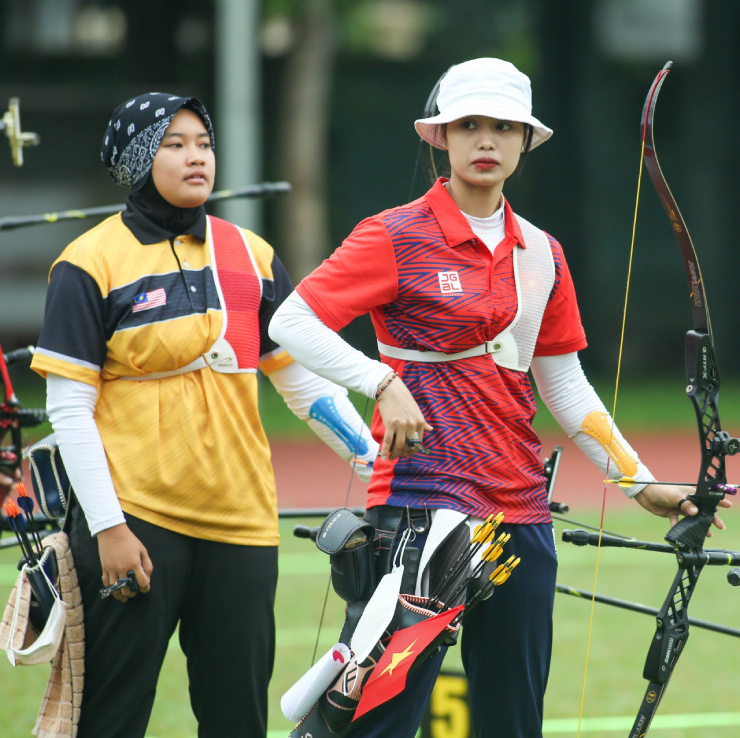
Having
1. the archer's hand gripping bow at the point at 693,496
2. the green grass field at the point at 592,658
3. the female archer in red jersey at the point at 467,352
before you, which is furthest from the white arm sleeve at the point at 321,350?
the green grass field at the point at 592,658

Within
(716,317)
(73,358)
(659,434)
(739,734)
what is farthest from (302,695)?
(716,317)

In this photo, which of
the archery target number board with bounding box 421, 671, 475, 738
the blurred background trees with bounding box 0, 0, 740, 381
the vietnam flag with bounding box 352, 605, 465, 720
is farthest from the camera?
the blurred background trees with bounding box 0, 0, 740, 381

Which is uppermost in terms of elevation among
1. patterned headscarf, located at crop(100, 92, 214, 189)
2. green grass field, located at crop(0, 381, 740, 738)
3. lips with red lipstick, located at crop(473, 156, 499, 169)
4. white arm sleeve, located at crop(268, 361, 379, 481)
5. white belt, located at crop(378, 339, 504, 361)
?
patterned headscarf, located at crop(100, 92, 214, 189)

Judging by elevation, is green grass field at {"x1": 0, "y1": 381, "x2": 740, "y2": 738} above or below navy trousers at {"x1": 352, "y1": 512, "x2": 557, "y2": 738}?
below

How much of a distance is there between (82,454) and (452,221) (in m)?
0.98

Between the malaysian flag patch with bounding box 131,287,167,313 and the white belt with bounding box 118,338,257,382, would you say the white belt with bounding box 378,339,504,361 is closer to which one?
the white belt with bounding box 118,338,257,382

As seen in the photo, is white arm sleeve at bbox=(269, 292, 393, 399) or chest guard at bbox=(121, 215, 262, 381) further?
chest guard at bbox=(121, 215, 262, 381)

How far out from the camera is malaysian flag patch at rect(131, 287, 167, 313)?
2676 millimetres

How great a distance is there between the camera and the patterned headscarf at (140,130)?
273 cm

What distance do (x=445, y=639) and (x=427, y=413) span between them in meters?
0.48

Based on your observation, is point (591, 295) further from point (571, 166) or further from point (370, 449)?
point (370, 449)

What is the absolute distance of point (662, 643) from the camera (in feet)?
8.58

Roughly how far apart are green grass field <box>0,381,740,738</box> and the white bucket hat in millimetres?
1140

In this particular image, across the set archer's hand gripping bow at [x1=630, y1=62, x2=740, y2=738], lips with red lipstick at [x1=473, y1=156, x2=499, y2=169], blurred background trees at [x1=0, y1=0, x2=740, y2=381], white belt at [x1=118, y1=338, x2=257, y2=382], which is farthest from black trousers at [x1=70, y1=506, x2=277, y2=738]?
blurred background trees at [x1=0, y1=0, x2=740, y2=381]
